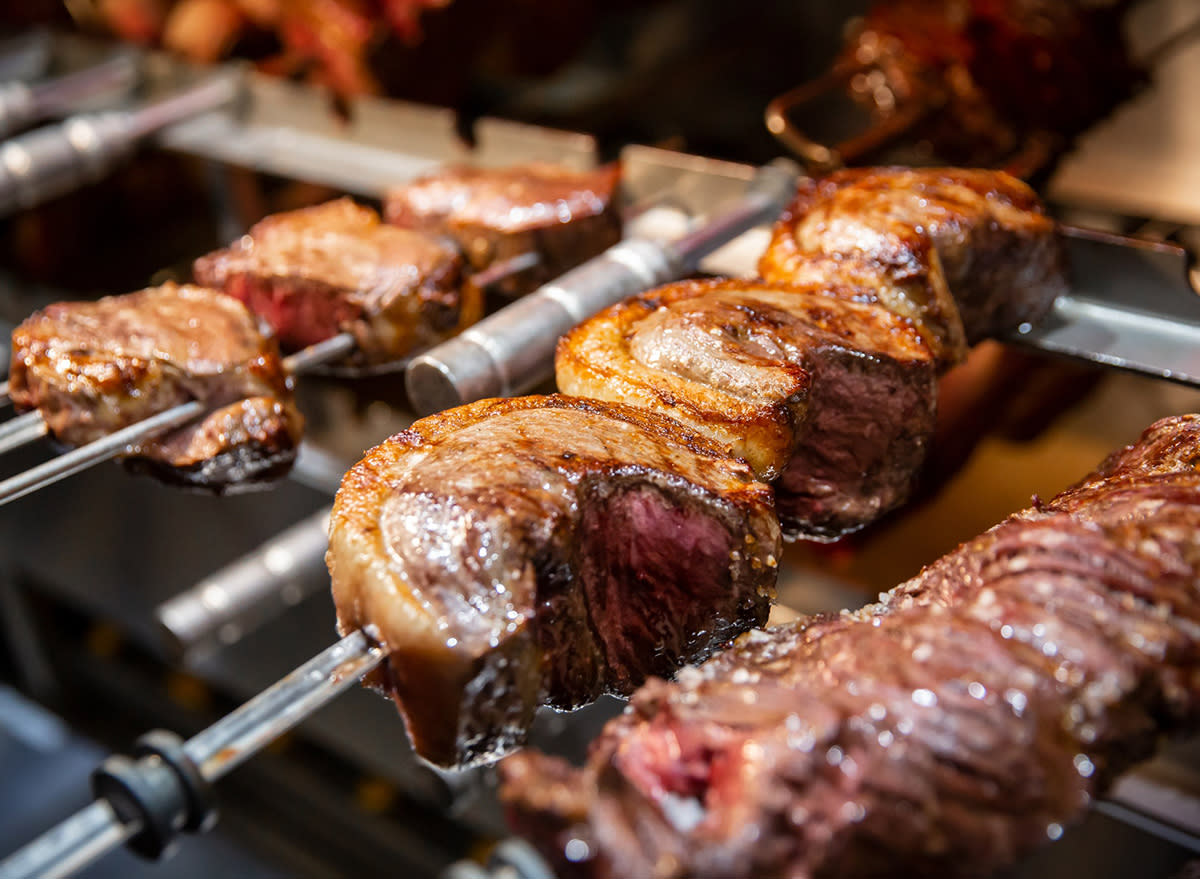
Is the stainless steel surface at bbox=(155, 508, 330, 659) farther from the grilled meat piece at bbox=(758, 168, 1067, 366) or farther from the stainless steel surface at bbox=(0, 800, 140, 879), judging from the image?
the grilled meat piece at bbox=(758, 168, 1067, 366)

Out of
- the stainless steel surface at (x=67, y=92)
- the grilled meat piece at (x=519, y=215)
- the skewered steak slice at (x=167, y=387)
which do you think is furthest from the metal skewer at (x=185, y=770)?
the stainless steel surface at (x=67, y=92)

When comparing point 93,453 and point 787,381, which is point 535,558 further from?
point 93,453

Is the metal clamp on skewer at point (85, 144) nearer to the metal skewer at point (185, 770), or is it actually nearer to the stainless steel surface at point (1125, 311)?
the metal skewer at point (185, 770)

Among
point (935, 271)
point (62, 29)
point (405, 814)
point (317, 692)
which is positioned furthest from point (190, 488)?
point (62, 29)

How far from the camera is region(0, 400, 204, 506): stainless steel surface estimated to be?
1829 millimetres

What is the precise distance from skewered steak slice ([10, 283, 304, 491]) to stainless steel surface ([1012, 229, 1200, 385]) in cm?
152

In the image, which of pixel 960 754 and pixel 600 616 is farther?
pixel 600 616

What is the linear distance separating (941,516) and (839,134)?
2.33 m

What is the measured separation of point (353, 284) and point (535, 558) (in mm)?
1119

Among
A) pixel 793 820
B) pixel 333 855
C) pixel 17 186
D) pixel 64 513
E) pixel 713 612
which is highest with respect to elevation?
pixel 17 186

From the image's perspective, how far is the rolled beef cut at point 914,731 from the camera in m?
1.13

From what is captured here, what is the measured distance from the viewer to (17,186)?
3217 millimetres

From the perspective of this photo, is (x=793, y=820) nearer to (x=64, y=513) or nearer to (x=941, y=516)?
(x=941, y=516)

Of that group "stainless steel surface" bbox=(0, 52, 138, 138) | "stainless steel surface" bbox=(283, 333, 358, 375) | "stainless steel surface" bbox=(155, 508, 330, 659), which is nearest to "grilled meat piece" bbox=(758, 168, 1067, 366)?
"stainless steel surface" bbox=(283, 333, 358, 375)
